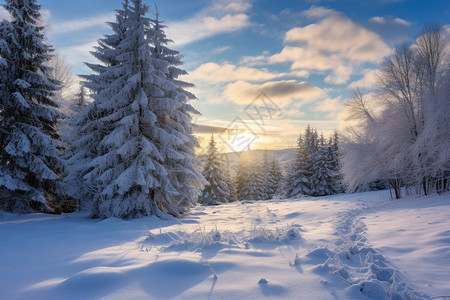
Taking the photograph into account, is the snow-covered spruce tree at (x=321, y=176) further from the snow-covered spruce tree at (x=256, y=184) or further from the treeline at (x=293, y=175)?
the snow-covered spruce tree at (x=256, y=184)

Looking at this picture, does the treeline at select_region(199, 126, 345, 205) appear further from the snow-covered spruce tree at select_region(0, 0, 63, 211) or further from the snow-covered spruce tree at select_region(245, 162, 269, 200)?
the snow-covered spruce tree at select_region(0, 0, 63, 211)

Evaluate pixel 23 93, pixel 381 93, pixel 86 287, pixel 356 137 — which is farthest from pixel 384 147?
pixel 23 93

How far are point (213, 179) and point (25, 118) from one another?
21158mm

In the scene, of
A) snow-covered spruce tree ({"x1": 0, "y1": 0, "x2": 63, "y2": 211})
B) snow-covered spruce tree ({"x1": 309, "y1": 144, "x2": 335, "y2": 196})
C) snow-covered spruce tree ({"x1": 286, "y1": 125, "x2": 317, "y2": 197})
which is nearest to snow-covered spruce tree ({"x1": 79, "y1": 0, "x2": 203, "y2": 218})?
snow-covered spruce tree ({"x1": 0, "y1": 0, "x2": 63, "y2": 211})

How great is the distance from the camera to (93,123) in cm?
1142

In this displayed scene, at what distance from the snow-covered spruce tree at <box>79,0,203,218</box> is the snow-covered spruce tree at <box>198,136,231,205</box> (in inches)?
693

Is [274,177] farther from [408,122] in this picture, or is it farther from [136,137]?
[136,137]

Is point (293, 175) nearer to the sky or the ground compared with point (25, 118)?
nearer to the ground

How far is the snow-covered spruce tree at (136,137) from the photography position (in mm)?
10250

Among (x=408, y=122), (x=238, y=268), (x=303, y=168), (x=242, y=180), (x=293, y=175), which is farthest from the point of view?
(x=242, y=180)

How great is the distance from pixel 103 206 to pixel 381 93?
58.9 feet

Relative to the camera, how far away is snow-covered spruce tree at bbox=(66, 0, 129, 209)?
1110 centimetres


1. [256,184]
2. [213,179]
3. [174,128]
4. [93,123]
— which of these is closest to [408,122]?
[174,128]

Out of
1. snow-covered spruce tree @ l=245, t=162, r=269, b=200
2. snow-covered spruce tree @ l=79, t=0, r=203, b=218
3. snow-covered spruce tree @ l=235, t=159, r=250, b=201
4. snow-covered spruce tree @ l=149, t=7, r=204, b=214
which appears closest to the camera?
snow-covered spruce tree @ l=79, t=0, r=203, b=218
